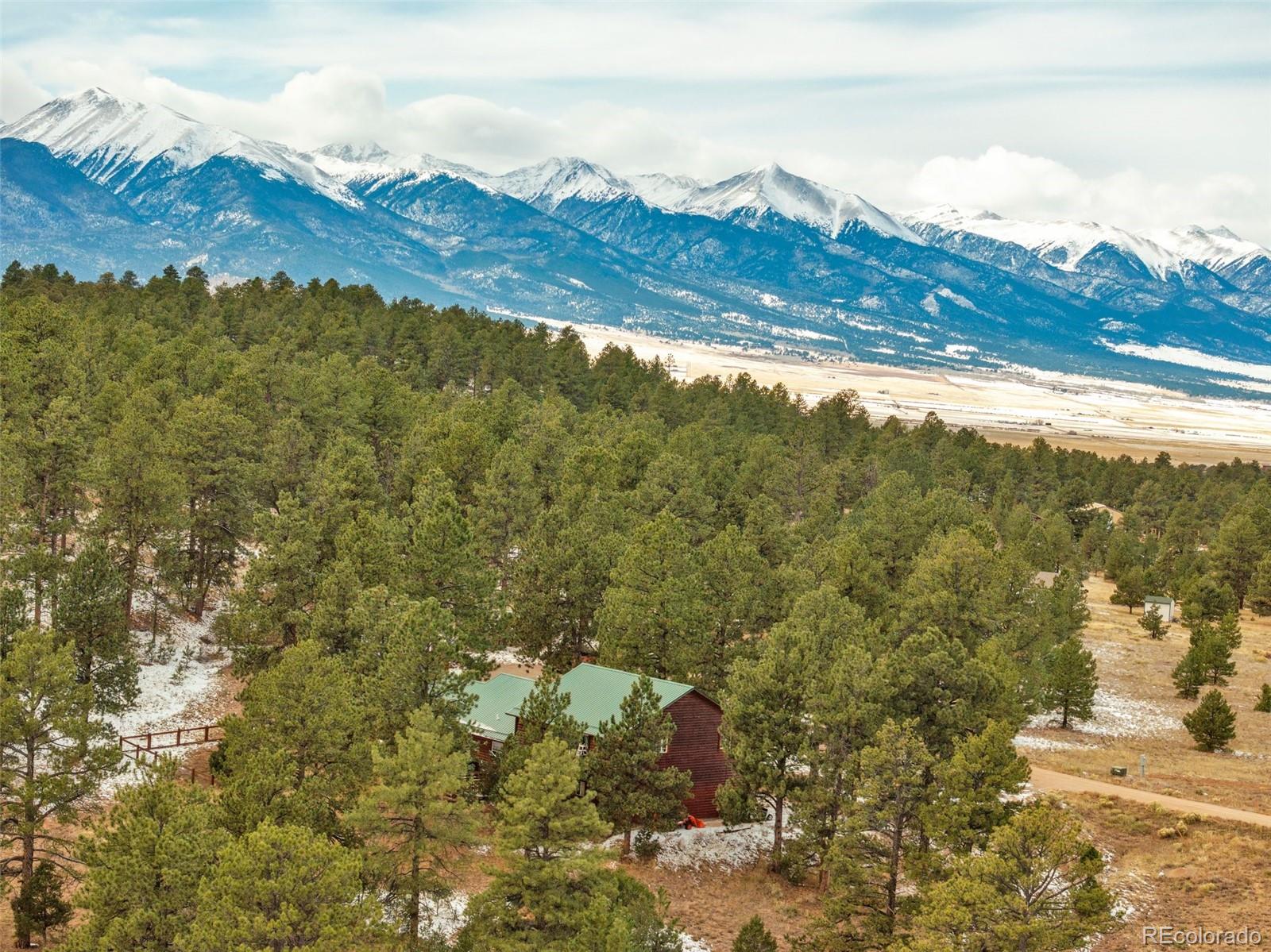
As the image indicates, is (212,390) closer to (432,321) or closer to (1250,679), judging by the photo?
(432,321)

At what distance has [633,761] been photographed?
36.2 m

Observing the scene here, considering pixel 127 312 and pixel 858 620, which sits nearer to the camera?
pixel 858 620

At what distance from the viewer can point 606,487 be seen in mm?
61906

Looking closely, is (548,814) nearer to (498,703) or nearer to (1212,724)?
(498,703)

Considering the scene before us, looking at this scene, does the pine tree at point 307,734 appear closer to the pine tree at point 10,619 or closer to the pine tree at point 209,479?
the pine tree at point 10,619

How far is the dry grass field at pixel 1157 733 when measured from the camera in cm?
4622

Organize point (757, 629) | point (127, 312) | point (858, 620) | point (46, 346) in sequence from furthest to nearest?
point (127, 312) < point (46, 346) < point (757, 629) < point (858, 620)

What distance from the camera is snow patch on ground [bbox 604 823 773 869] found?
3950cm

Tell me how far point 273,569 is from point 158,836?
19.5m

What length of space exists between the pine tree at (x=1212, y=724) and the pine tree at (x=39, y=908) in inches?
1957

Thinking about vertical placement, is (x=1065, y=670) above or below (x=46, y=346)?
below

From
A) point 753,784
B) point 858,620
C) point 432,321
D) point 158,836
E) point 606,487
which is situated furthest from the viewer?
point 432,321

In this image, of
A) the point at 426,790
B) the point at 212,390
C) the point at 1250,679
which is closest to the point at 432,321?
the point at 212,390

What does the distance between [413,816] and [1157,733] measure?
45912mm
